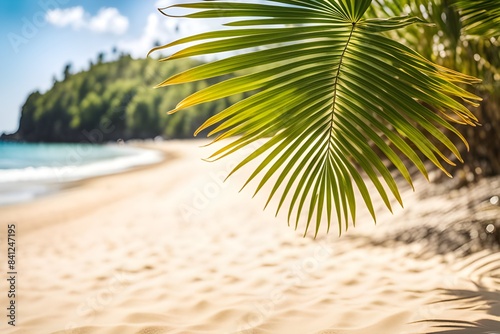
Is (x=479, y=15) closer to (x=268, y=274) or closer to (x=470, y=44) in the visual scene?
(x=470, y=44)

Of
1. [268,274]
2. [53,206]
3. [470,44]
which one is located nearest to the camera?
[470,44]

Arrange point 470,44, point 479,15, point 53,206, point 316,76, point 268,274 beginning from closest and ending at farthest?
1. point 316,76
2. point 479,15
3. point 470,44
4. point 268,274
5. point 53,206

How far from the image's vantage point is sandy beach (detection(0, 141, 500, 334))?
6.34 ft

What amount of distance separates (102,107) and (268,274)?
79137mm

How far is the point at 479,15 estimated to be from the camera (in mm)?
1553

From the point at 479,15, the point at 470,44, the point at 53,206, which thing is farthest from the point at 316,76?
the point at 53,206

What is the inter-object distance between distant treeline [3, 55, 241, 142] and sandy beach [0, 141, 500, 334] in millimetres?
61860

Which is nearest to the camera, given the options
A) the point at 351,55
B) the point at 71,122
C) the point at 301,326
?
the point at 351,55

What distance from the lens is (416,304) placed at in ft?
6.74

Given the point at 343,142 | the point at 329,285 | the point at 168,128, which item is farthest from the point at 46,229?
the point at 168,128

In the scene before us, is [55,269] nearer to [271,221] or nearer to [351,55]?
[271,221]

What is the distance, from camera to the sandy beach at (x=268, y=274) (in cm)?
193

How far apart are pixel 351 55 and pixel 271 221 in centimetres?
374

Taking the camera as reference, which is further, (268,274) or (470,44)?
(268,274)
